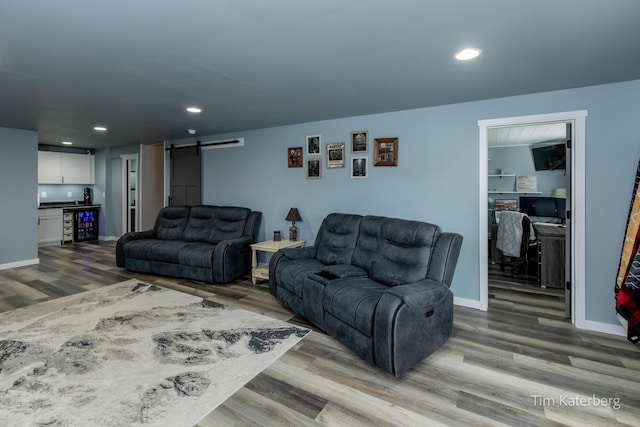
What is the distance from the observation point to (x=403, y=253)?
298 cm

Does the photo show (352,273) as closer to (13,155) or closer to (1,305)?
(1,305)

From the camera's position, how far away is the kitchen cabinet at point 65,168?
6.99m

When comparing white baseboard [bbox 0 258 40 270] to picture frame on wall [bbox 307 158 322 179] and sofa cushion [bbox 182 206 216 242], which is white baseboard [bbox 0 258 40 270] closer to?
sofa cushion [bbox 182 206 216 242]

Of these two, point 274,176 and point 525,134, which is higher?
point 525,134

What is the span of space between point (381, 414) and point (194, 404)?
3.67ft

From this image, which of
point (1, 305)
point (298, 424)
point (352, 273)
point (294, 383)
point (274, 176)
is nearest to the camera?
point (298, 424)

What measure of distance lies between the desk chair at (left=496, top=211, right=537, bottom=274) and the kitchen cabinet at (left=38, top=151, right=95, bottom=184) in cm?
928

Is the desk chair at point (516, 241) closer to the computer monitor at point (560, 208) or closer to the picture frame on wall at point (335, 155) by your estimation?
the computer monitor at point (560, 208)

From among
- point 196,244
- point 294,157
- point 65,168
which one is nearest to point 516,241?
point 294,157

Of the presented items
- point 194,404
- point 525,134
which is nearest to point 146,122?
point 194,404

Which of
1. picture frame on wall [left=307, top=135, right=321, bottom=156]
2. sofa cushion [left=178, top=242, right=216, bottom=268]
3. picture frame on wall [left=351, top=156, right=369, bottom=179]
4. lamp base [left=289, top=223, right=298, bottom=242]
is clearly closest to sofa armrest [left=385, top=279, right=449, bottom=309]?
picture frame on wall [left=351, top=156, right=369, bottom=179]

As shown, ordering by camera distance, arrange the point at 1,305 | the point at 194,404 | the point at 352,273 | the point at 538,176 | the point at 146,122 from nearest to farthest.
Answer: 1. the point at 194,404
2. the point at 352,273
3. the point at 1,305
4. the point at 146,122
5. the point at 538,176

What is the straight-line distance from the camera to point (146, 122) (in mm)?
4586

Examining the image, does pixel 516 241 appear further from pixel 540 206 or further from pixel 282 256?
pixel 282 256
